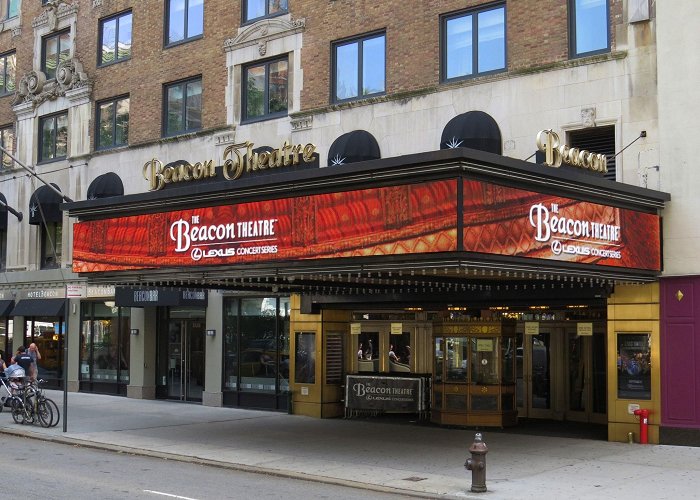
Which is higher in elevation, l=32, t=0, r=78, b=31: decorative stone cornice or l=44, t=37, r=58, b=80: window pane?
l=32, t=0, r=78, b=31: decorative stone cornice

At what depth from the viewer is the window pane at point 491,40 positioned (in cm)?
2078

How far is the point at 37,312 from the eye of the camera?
104 ft

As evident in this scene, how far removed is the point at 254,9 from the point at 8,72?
1376 centimetres

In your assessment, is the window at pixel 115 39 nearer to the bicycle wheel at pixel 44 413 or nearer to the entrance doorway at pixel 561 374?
the bicycle wheel at pixel 44 413

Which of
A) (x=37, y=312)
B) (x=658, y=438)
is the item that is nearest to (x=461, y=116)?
(x=658, y=438)

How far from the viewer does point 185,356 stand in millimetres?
28094

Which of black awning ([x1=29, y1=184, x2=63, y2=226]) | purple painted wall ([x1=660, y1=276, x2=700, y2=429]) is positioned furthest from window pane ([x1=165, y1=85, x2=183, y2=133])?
purple painted wall ([x1=660, y1=276, x2=700, y2=429])

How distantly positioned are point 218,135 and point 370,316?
7203mm

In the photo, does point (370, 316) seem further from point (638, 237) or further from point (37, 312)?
point (37, 312)

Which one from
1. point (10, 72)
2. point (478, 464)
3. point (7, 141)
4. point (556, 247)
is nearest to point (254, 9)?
point (10, 72)

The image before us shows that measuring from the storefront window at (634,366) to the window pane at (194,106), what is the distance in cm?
1469

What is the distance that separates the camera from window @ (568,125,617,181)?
19.1 m

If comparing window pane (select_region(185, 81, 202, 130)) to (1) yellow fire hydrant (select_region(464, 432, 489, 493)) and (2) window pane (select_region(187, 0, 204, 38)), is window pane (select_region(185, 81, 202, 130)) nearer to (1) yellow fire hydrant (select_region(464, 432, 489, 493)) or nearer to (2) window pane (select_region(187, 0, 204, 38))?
(2) window pane (select_region(187, 0, 204, 38))

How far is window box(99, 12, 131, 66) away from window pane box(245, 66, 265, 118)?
5.89 meters
